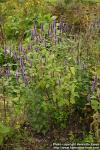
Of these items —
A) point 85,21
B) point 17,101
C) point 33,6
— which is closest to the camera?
point 17,101

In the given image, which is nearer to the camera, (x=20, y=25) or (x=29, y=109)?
(x=29, y=109)

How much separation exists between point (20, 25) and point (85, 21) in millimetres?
1465

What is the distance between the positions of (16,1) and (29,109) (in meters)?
5.72

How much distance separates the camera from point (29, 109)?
5.09m

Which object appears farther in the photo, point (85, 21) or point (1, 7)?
point (1, 7)

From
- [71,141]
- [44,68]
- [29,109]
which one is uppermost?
[44,68]

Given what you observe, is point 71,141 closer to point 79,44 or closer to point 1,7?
point 79,44

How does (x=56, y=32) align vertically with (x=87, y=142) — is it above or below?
above

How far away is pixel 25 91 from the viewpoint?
5.07 metres

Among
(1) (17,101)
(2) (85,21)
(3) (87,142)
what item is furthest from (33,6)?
(3) (87,142)

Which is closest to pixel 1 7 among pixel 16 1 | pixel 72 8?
pixel 16 1

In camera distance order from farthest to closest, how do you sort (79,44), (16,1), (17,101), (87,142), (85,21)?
(16,1)
(85,21)
(79,44)
(17,101)
(87,142)

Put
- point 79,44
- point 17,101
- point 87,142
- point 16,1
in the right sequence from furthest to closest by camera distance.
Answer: point 16,1 → point 79,44 → point 17,101 → point 87,142

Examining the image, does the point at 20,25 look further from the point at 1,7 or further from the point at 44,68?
the point at 44,68
